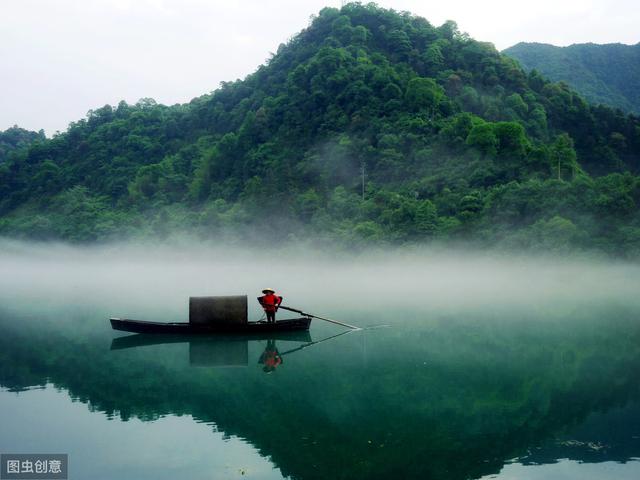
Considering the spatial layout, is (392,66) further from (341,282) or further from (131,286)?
(131,286)

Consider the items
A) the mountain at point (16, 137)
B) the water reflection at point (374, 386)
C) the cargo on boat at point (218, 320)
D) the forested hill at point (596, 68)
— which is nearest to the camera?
the water reflection at point (374, 386)

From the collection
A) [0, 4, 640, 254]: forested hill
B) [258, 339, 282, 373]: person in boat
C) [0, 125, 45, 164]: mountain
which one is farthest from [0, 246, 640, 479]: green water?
[0, 125, 45, 164]: mountain

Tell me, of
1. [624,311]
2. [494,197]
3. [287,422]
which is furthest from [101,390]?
[494,197]

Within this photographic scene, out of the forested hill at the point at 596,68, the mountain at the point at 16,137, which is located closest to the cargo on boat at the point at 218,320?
the forested hill at the point at 596,68

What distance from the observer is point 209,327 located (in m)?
17.3

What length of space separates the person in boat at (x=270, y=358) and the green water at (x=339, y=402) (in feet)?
0.65

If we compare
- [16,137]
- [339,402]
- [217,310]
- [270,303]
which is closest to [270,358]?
[270,303]

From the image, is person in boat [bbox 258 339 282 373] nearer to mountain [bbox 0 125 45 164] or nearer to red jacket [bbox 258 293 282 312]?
red jacket [bbox 258 293 282 312]

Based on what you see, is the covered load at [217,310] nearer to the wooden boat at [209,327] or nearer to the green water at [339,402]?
the wooden boat at [209,327]

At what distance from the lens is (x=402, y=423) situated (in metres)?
9.92

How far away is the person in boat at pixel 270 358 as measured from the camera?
14.2m

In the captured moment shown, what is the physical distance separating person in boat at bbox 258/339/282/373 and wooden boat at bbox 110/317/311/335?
62cm

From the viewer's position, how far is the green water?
8.42 m

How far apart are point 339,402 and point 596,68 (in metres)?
93.6
